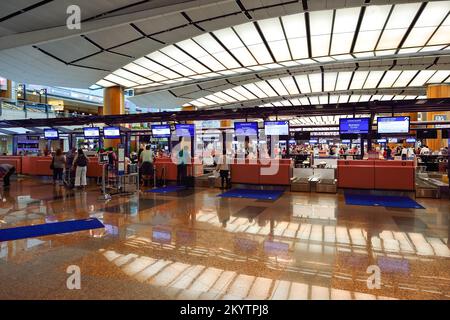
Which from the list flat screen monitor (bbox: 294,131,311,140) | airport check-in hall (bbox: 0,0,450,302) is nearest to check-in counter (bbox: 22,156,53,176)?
airport check-in hall (bbox: 0,0,450,302)

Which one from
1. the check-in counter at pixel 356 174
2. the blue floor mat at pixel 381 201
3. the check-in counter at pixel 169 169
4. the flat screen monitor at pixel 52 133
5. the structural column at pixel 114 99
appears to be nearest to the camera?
the blue floor mat at pixel 381 201

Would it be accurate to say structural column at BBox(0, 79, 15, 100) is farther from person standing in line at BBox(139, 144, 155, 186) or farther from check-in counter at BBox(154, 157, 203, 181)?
check-in counter at BBox(154, 157, 203, 181)

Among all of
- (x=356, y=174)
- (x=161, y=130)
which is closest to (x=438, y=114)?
(x=356, y=174)

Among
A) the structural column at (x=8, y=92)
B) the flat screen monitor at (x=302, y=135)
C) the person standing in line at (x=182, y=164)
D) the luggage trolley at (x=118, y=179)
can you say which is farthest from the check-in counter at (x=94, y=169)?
the structural column at (x=8, y=92)

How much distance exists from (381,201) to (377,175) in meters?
1.45

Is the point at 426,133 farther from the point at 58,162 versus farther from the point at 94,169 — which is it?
the point at 58,162

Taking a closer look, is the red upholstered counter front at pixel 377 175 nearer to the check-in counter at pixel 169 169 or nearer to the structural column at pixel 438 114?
the check-in counter at pixel 169 169

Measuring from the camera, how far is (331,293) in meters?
3.15

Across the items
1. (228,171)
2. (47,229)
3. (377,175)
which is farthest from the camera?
(228,171)

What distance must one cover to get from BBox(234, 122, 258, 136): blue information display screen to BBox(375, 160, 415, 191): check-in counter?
4.86 meters

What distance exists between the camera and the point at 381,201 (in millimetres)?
8805

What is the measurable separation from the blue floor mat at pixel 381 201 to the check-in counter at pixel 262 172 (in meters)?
2.34

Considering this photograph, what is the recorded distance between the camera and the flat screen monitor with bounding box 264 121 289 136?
40.2ft

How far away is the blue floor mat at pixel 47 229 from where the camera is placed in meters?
5.35
